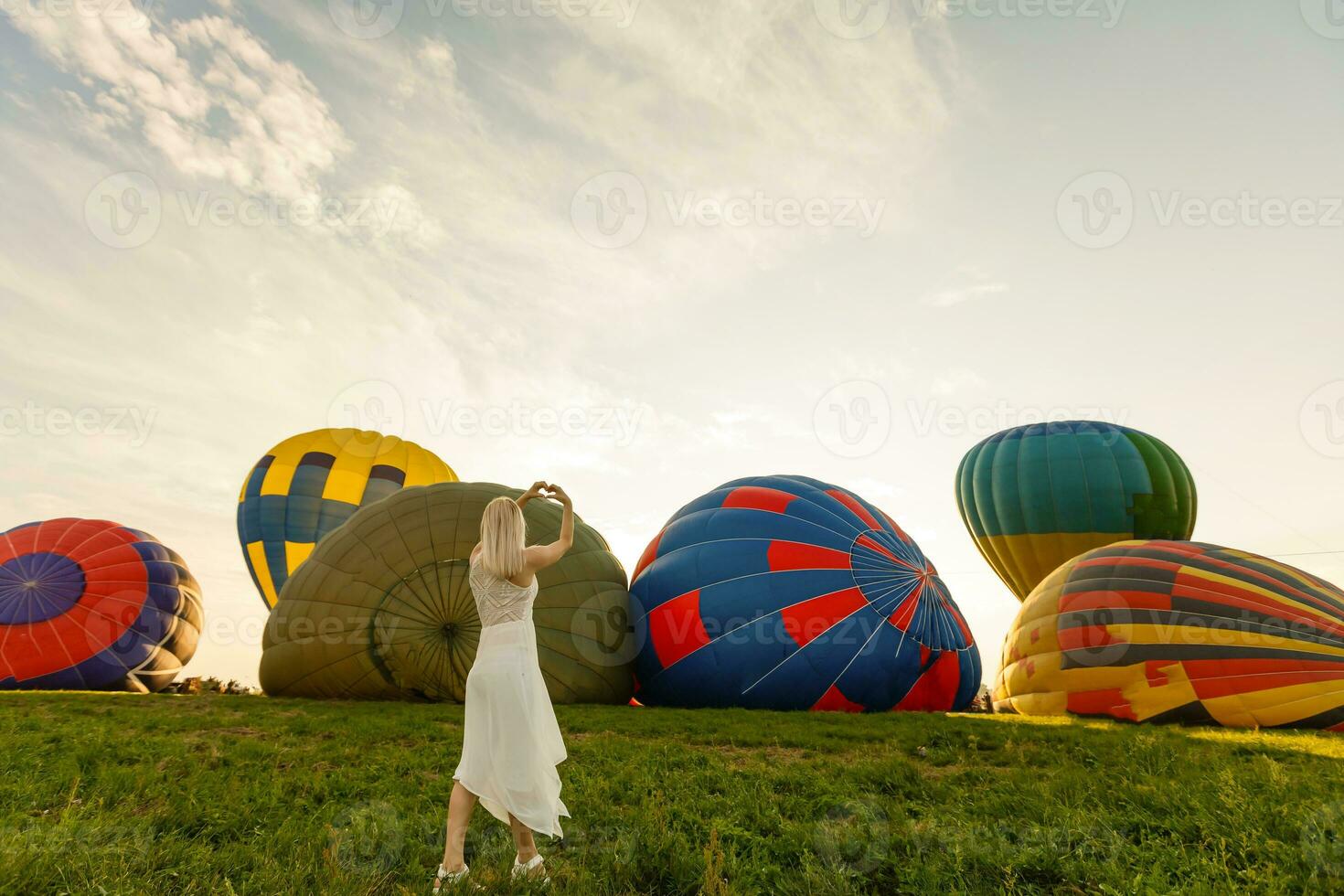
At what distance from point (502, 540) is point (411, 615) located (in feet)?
20.8

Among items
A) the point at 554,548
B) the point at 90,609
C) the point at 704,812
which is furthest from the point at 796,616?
the point at 90,609

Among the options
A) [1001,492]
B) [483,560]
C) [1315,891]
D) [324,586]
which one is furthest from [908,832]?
[1001,492]

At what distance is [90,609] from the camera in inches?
658

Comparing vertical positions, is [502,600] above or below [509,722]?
above

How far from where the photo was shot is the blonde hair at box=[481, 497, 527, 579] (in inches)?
142

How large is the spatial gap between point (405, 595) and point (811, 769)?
6.01 meters

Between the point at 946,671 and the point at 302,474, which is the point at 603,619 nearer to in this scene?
the point at 946,671

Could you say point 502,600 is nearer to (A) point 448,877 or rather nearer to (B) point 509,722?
(B) point 509,722

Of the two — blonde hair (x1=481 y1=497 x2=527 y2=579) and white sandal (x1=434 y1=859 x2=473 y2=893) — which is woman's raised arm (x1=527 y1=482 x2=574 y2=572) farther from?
white sandal (x1=434 y1=859 x2=473 y2=893)

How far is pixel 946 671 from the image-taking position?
10.8 meters

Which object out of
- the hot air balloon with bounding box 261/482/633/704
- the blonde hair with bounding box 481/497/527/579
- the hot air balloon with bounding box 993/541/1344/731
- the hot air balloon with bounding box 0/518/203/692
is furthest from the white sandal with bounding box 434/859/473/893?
the hot air balloon with bounding box 0/518/203/692

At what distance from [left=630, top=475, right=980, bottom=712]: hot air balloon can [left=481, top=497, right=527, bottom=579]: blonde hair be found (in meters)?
→ 6.99

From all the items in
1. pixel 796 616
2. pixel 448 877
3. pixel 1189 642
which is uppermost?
pixel 796 616

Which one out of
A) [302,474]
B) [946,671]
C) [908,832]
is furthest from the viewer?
[302,474]
